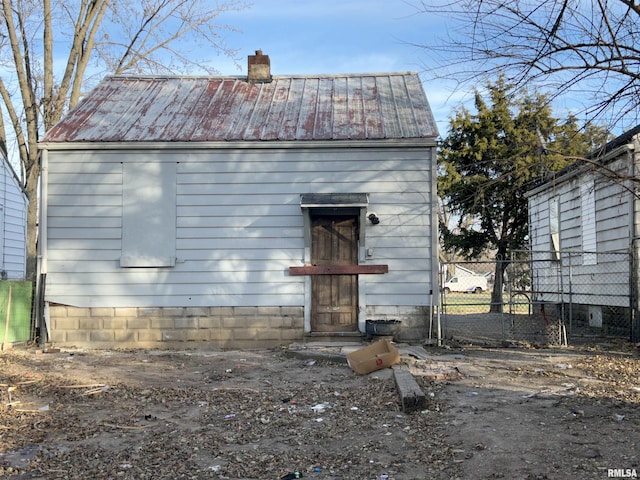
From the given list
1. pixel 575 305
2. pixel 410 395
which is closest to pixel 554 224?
pixel 575 305

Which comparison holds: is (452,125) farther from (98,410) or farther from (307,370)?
(98,410)

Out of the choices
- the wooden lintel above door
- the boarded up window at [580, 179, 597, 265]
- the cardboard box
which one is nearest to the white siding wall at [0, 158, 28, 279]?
the wooden lintel above door

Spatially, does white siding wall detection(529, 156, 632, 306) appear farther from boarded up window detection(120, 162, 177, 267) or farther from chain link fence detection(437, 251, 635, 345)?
boarded up window detection(120, 162, 177, 267)

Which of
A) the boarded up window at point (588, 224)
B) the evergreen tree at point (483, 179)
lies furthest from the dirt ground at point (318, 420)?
the evergreen tree at point (483, 179)

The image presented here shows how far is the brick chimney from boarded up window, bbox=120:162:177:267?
162 inches

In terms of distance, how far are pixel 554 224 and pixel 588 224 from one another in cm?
247

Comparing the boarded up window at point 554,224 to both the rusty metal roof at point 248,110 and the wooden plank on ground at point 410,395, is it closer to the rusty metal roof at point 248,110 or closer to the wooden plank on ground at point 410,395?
the rusty metal roof at point 248,110

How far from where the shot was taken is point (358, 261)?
37.9 ft

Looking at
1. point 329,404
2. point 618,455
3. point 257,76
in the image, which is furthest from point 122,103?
point 618,455

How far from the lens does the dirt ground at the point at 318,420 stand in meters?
4.68

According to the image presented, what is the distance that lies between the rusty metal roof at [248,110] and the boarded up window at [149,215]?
0.71 m

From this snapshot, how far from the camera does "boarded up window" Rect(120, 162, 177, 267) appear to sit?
11625 mm

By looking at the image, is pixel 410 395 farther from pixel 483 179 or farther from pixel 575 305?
pixel 483 179

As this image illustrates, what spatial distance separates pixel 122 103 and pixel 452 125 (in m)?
15.2
